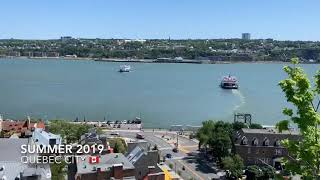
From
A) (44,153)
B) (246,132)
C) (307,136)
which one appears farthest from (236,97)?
(307,136)

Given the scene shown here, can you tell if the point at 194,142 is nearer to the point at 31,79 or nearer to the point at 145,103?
the point at 145,103

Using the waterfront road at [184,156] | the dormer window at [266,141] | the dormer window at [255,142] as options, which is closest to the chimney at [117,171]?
the waterfront road at [184,156]

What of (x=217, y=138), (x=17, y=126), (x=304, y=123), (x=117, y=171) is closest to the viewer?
(x=304, y=123)

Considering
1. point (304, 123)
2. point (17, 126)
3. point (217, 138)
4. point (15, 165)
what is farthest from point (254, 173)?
point (304, 123)

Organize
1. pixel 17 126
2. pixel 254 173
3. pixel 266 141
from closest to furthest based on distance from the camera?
pixel 254 173 < pixel 266 141 < pixel 17 126

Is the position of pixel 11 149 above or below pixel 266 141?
above

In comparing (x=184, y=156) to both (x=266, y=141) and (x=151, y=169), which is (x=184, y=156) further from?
(x=151, y=169)
